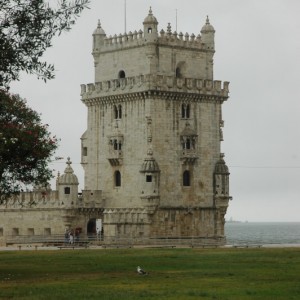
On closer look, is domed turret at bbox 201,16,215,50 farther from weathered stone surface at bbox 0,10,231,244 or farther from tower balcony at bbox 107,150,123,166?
tower balcony at bbox 107,150,123,166


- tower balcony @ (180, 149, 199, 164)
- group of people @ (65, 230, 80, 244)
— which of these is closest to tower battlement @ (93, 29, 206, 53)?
tower balcony @ (180, 149, 199, 164)

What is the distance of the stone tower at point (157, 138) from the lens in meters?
111

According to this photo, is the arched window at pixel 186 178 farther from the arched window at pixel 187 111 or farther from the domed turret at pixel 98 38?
the domed turret at pixel 98 38

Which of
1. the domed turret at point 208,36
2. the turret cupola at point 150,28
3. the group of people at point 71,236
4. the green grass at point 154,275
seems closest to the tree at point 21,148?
the green grass at point 154,275

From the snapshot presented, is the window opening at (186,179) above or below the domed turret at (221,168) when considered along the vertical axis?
below

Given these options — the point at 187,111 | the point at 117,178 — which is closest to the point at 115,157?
the point at 117,178

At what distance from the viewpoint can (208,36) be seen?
11712 cm

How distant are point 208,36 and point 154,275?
189 ft

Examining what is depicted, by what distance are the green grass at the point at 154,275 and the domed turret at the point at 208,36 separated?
3402 centimetres

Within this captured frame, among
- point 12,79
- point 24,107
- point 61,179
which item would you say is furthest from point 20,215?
point 12,79

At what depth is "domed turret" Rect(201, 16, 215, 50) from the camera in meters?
117

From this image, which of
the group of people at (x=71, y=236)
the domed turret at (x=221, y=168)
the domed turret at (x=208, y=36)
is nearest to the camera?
the group of people at (x=71, y=236)

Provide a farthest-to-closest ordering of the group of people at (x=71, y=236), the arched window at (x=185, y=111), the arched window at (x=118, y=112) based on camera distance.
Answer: the arched window at (x=118, y=112) → the arched window at (x=185, y=111) → the group of people at (x=71, y=236)

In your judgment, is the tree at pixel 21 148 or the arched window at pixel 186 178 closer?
the tree at pixel 21 148
